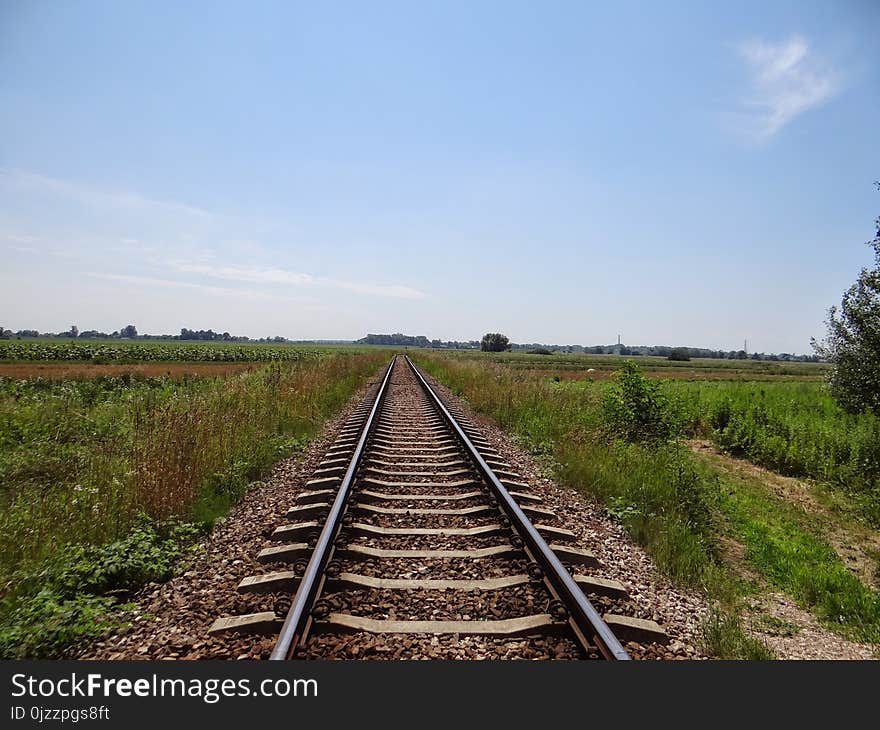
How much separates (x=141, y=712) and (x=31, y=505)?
384 centimetres

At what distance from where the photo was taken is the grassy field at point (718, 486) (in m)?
4.04

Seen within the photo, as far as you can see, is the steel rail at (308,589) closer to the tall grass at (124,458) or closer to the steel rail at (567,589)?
the steel rail at (567,589)

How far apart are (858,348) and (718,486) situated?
7808 mm

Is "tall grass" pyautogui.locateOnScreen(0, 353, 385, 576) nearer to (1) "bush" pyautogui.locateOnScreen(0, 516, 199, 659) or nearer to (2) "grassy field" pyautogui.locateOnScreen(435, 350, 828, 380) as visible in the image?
(1) "bush" pyautogui.locateOnScreen(0, 516, 199, 659)

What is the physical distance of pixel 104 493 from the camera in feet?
15.5

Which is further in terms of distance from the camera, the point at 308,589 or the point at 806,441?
the point at 806,441

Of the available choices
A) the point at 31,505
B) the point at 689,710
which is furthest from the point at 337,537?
the point at 31,505

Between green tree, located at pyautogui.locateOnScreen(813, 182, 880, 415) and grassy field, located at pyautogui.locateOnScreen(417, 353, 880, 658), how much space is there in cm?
90

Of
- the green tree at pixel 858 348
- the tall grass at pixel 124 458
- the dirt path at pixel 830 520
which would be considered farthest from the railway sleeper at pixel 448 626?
the green tree at pixel 858 348

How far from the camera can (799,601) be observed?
4055 mm

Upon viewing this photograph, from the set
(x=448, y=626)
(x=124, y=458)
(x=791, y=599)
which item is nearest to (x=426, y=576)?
(x=448, y=626)

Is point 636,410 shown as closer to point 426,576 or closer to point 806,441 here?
point 806,441

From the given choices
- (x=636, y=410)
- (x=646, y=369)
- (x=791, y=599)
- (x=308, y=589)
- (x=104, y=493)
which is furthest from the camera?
(x=646, y=369)

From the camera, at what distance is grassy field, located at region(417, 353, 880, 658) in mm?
4039
